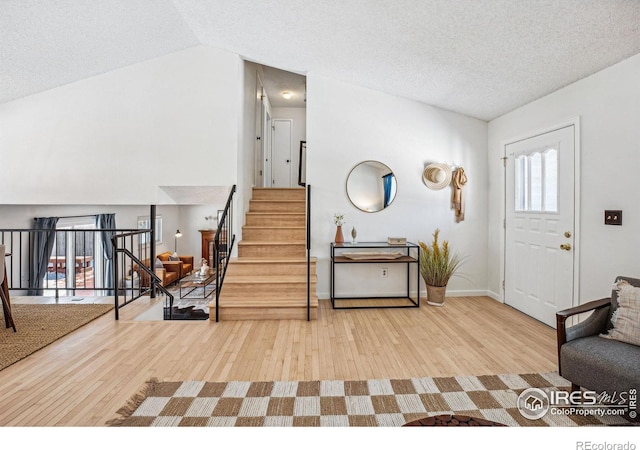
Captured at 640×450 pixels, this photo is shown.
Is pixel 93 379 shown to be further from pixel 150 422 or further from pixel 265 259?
pixel 265 259

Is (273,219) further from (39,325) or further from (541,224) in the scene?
(541,224)

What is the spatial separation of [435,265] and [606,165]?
6.64ft

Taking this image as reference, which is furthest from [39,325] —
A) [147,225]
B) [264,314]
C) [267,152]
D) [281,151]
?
[147,225]

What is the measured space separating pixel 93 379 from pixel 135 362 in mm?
313

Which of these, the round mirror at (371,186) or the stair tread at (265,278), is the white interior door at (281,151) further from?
the stair tread at (265,278)

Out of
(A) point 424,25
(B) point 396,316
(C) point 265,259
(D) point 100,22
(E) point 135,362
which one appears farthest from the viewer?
(C) point 265,259

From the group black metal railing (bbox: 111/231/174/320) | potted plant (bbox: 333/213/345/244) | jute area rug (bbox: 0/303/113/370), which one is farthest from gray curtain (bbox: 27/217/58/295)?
potted plant (bbox: 333/213/345/244)

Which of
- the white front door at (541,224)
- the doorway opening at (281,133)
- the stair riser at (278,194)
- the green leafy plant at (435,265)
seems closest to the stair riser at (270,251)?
the stair riser at (278,194)

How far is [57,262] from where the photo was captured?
5.91 m

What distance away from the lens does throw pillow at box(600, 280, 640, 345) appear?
2092 mm

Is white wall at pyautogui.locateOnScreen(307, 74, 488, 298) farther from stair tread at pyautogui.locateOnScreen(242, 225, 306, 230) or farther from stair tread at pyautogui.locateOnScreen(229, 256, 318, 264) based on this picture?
stair tread at pyautogui.locateOnScreen(242, 225, 306, 230)

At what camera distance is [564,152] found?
3.38 metres

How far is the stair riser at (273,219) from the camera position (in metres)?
5.24
